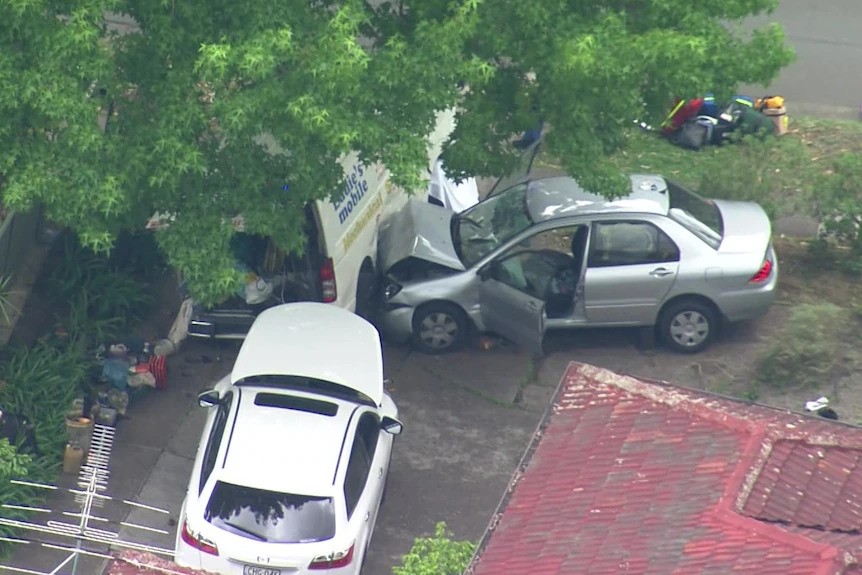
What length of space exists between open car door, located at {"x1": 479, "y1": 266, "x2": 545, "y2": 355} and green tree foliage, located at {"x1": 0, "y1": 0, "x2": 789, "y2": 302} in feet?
5.91

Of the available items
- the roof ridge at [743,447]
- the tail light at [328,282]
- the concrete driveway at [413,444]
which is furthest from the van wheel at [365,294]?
the roof ridge at [743,447]

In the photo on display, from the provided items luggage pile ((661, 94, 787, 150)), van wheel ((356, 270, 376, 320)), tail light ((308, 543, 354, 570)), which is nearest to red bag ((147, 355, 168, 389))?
van wheel ((356, 270, 376, 320))

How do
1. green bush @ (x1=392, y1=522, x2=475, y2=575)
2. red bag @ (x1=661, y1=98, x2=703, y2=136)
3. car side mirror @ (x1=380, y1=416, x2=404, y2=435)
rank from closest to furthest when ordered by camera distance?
green bush @ (x1=392, y1=522, x2=475, y2=575) < car side mirror @ (x1=380, y1=416, x2=404, y2=435) < red bag @ (x1=661, y1=98, x2=703, y2=136)

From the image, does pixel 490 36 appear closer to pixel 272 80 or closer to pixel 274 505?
pixel 272 80

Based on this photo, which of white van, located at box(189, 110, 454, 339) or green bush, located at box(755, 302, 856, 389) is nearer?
white van, located at box(189, 110, 454, 339)

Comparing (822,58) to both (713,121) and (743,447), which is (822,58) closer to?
(713,121)

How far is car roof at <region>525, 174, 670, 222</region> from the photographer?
13.6 m

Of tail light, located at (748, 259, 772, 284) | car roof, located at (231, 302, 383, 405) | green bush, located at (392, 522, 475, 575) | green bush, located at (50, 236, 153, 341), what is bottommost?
green bush, located at (50, 236, 153, 341)

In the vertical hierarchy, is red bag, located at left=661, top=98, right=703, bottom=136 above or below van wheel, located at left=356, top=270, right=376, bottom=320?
above

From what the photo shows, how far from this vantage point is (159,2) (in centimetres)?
1041

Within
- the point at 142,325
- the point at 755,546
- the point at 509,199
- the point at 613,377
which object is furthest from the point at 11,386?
the point at 755,546

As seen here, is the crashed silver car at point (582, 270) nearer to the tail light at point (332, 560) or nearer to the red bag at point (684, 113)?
the tail light at point (332, 560)

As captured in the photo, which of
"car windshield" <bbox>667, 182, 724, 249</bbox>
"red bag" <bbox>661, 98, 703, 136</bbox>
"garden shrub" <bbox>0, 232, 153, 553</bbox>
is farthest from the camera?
"red bag" <bbox>661, 98, 703, 136</bbox>

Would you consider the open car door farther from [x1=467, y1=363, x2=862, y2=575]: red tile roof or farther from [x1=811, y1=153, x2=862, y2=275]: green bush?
[x1=467, y1=363, x2=862, y2=575]: red tile roof
